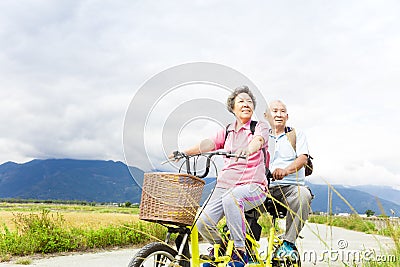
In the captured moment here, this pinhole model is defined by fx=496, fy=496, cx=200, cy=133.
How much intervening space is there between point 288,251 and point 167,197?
1669 millimetres

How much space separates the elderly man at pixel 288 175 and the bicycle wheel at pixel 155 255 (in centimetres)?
122

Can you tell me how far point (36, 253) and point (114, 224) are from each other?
157 cm

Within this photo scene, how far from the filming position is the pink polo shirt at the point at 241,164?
3832 mm

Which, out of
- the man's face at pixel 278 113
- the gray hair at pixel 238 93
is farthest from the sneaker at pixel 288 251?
the gray hair at pixel 238 93

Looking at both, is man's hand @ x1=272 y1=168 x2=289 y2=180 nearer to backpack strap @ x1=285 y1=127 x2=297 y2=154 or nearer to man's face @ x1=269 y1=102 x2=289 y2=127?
backpack strap @ x1=285 y1=127 x2=297 y2=154

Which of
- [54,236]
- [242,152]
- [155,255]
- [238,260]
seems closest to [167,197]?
[155,255]

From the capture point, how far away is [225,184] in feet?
12.8

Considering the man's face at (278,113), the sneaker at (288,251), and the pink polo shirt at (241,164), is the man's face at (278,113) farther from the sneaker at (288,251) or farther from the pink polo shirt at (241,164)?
the sneaker at (288,251)

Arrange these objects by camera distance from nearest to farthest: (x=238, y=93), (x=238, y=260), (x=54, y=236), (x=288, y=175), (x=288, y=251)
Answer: (x=238, y=260)
(x=238, y=93)
(x=288, y=251)
(x=288, y=175)
(x=54, y=236)

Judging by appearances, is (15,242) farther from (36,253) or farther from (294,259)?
(294,259)

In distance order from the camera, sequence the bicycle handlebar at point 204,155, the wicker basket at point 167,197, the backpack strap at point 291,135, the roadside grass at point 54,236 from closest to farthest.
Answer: the wicker basket at point 167,197 → the bicycle handlebar at point 204,155 → the backpack strap at point 291,135 → the roadside grass at point 54,236

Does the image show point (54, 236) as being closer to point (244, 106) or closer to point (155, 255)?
point (155, 255)

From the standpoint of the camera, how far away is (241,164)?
12.8 ft

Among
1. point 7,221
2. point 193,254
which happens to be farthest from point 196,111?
point 7,221
